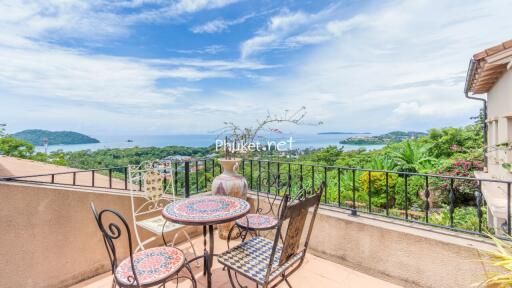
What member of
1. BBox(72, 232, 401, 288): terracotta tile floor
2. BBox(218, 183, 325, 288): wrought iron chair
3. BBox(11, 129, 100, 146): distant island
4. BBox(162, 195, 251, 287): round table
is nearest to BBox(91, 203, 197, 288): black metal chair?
BBox(162, 195, 251, 287): round table

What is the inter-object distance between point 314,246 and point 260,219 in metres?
0.78

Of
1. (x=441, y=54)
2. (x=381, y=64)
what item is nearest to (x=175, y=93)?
(x=381, y=64)

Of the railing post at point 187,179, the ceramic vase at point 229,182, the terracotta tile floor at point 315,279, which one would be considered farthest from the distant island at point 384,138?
the railing post at point 187,179

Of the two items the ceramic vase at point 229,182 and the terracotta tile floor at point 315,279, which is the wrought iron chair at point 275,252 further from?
the ceramic vase at point 229,182

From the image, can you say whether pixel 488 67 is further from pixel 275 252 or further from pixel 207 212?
pixel 207 212

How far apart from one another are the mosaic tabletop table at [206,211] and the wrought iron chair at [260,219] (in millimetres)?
361

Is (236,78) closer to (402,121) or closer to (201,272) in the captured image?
(402,121)

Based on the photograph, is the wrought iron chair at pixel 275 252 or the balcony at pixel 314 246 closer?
the wrought iron chair at pixel 275 252

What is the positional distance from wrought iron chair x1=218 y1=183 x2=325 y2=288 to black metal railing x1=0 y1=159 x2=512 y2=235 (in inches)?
12.8

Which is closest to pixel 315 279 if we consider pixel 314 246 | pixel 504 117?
pixel 314 246

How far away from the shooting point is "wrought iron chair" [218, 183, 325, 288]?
4.96 feet

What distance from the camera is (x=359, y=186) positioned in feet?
21.1

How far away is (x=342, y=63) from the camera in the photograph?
7.50m

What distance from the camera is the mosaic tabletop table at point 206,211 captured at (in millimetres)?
1948
